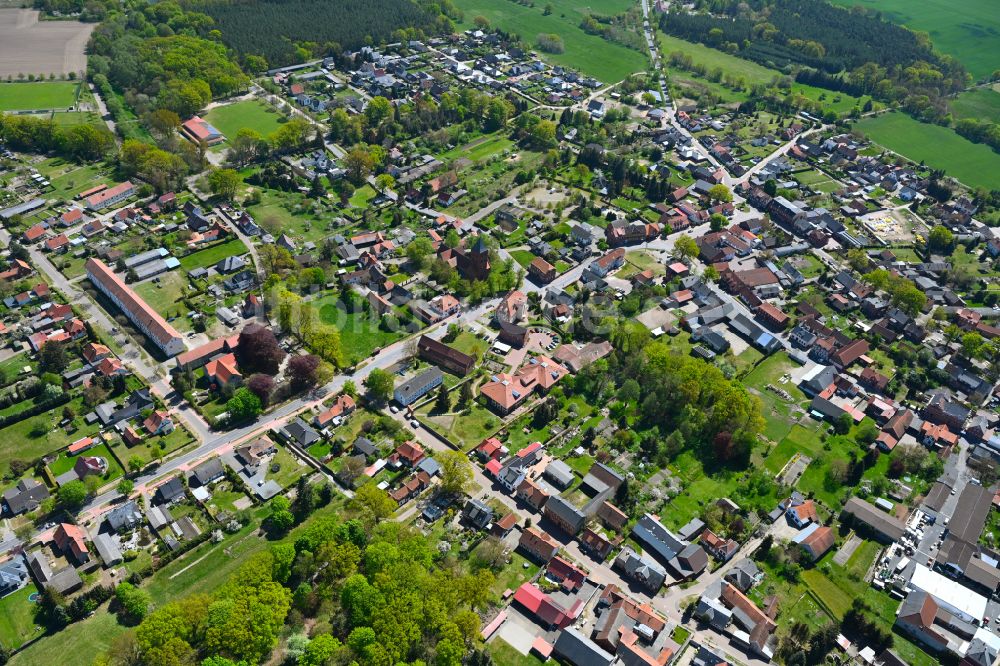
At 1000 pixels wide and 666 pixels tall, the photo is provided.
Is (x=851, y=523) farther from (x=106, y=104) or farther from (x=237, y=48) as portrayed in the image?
(x=237, y=48)

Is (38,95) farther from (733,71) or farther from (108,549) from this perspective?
(733,71)

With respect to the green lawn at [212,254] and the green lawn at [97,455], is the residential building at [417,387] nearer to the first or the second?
the green lawn at [97,455]

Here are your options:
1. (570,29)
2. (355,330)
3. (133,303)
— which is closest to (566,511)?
(355,330)

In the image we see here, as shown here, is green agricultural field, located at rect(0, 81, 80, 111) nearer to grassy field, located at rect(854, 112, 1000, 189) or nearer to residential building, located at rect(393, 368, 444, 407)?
residential building, located at rect(393, 368, 444, 407)

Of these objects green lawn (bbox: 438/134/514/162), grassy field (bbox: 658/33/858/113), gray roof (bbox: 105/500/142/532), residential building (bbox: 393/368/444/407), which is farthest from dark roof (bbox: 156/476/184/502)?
grassy field (bbox: 658/33/858/113)

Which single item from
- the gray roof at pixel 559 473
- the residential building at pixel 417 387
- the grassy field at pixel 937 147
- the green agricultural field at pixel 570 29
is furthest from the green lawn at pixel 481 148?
the grassy field at pixel 937 147

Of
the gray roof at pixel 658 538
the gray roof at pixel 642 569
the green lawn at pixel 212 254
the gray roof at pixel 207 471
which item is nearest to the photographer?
the gray roof at pixel 642 569

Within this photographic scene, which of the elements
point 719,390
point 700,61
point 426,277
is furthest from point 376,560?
point 700,61
